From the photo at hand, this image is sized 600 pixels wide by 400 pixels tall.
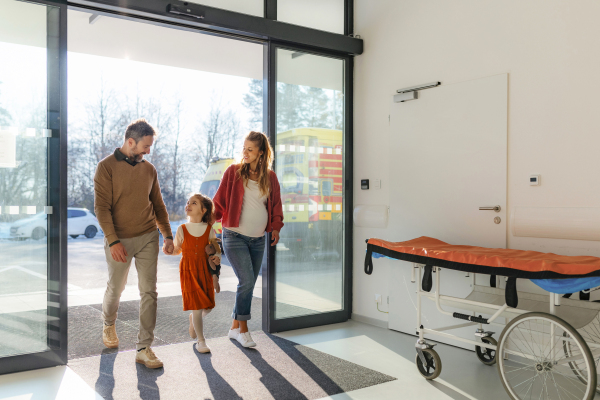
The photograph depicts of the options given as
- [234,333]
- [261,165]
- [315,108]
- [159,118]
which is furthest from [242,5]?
[159,118]

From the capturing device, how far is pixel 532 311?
263cm

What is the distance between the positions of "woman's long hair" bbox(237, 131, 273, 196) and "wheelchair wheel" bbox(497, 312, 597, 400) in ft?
6.40

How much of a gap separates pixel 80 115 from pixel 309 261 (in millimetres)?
8797

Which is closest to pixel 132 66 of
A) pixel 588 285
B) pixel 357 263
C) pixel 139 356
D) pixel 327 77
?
pixel 327 77

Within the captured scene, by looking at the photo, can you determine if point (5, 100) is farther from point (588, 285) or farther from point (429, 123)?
point (588, 285)

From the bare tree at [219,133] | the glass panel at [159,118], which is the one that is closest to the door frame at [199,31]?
the glass panel at [159,118]

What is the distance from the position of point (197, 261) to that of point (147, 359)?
28.2 inches

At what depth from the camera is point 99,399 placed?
2.64 m

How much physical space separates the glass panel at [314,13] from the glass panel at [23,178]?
1.94 meters

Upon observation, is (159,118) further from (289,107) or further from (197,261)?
(197,261)

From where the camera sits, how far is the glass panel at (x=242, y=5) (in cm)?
386

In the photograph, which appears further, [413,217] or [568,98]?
[413,217]

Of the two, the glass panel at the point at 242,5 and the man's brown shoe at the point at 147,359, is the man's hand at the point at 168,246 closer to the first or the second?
the man's brown shoe at the point at 147,359

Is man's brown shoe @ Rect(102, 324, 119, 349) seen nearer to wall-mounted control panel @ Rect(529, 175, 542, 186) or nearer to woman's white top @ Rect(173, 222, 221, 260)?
woman's white top @ Rect(173, 222, 221, 260)
